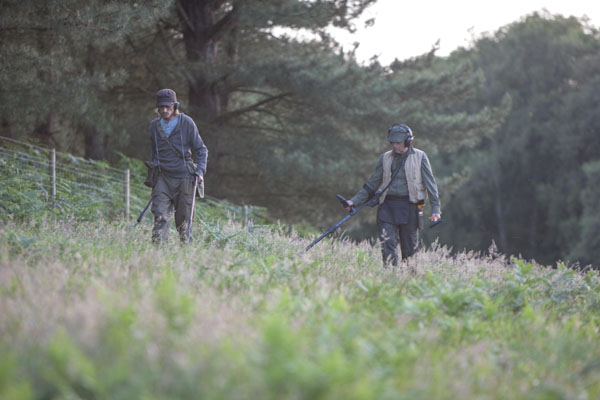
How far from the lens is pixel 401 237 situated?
23.9 ft

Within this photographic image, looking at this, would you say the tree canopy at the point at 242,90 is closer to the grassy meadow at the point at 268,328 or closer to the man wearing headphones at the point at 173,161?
the man wearing headphones at the point at 173,161

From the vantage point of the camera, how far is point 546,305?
5.88 m

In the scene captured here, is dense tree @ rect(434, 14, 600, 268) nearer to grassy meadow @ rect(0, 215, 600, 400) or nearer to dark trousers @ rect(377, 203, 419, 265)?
dark trousers @ rect(377, 203, 419, 265)

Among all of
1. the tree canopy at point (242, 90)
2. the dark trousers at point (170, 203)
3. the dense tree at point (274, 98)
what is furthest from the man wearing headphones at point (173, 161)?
the dense tree at point (274, 98)

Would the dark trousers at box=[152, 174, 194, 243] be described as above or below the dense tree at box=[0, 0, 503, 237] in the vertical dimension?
below

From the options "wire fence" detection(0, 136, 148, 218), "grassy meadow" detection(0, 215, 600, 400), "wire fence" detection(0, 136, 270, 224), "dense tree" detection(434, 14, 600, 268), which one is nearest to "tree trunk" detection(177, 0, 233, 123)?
"wire fence" detection(0, 136, 270, 224)

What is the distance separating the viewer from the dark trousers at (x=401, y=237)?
23.2 feet

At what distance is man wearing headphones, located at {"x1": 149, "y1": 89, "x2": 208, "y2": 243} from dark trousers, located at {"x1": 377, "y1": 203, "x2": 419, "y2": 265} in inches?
84.6

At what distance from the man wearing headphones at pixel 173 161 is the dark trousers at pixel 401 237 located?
84.6 inches

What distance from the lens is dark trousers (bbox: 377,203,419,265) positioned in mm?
7059

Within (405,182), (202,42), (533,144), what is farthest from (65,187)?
(533,144)

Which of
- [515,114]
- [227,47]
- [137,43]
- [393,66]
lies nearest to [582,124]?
[515,114]

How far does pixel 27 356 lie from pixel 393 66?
15739 mm

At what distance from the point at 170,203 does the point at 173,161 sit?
0.52 m
